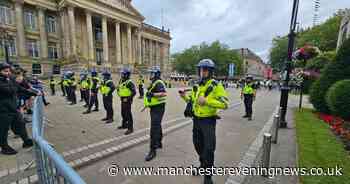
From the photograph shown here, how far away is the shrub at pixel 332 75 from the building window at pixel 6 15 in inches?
1515

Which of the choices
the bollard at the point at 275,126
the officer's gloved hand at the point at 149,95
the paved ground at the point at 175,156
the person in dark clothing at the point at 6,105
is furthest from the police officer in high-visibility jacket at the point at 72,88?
the bollard at the point at 275,126

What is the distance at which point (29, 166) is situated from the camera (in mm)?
3311

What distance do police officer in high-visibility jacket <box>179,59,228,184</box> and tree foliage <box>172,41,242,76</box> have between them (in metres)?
51.9

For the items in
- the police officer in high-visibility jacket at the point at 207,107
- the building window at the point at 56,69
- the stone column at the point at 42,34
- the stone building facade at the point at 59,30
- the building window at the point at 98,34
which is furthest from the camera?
the building window at the point at 98,34

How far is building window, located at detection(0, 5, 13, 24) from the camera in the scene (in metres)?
24.5

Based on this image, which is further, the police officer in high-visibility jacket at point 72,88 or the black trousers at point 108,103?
the police officer in high-visibility jacket at point 72,88

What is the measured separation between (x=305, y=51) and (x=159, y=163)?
903 centimetres

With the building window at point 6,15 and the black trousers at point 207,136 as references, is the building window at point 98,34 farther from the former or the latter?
the black trousers at point 207,136

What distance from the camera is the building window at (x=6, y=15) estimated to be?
2451 centimetres

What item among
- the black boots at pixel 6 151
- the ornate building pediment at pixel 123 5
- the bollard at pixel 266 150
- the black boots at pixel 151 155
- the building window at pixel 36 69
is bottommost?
the black boots at pixel 151 155

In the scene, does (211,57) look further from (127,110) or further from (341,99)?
(127,110)

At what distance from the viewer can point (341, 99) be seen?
22.1ft

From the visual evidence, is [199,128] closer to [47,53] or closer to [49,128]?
[49,128]

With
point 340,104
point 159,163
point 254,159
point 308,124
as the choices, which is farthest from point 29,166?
point 340,104
